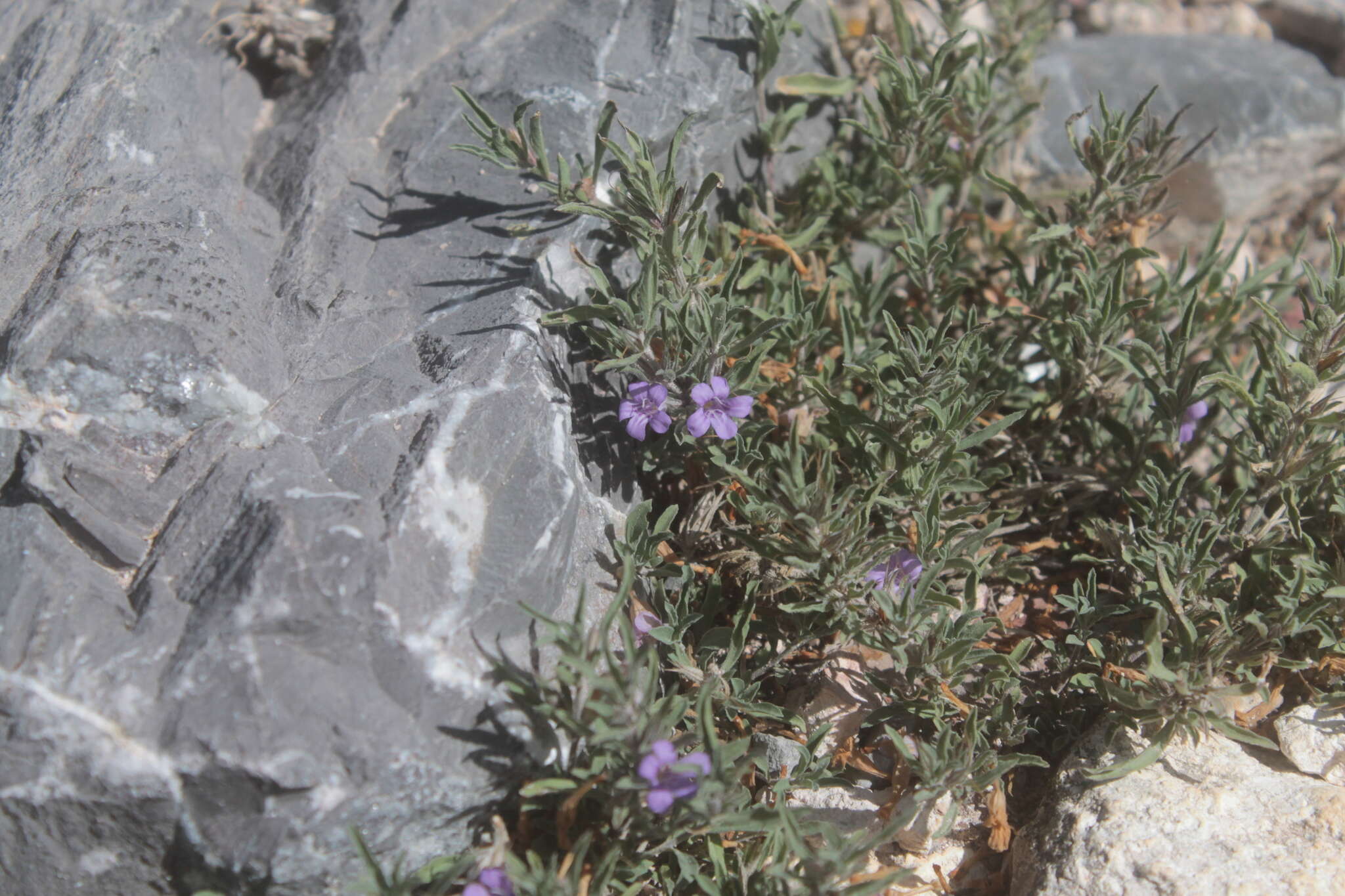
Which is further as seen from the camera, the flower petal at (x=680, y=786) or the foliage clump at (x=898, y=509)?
the foliage clump at (x=898, y=509)

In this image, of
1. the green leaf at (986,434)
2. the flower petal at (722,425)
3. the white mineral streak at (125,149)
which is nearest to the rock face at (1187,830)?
the green leaf at (986,434)

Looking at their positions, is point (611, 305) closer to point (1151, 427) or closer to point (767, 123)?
point (767, 123)

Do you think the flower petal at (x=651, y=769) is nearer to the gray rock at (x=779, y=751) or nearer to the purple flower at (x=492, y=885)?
the purple flower at (x=492, y=885)

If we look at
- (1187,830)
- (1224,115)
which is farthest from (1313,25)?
(1187,830)

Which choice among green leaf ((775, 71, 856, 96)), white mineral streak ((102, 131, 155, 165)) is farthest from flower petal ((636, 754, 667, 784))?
green leaf ((775, 71, 856, 96))

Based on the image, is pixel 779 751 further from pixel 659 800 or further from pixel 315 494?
pixel 315 494

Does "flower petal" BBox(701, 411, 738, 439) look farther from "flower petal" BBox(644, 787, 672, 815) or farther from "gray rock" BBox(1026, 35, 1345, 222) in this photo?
"gray rock" BBox(1026, 35, 1345, 222)
